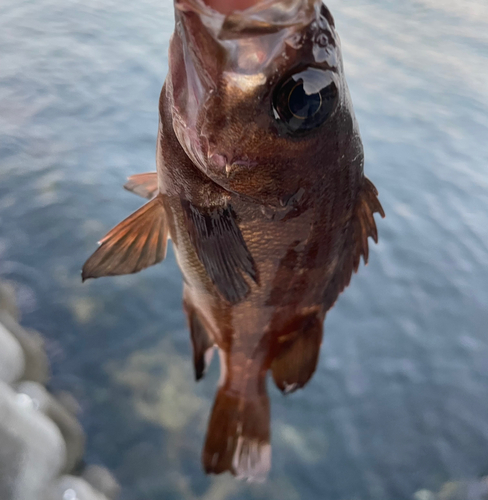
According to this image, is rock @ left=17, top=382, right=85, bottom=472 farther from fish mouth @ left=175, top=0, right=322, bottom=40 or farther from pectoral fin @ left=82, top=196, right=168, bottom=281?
fish mouth @ left=175, top=0, right=322, bottom=40

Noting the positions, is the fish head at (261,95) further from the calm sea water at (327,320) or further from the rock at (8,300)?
the rock at (8,300)

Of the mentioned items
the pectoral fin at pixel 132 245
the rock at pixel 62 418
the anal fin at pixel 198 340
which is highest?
the pectoral fin at pixel 132 245

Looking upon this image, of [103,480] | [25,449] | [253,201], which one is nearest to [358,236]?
[253,201]

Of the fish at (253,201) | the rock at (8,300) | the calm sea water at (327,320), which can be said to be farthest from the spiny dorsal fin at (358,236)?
the rock at (8,300)

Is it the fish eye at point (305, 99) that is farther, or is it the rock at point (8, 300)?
the rock at point (8, 300)

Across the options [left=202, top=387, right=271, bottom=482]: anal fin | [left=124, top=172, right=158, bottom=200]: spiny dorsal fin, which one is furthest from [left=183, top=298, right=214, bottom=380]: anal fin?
[left=124, top=172, right=158, bottom=200]: spiny dorsal fin
